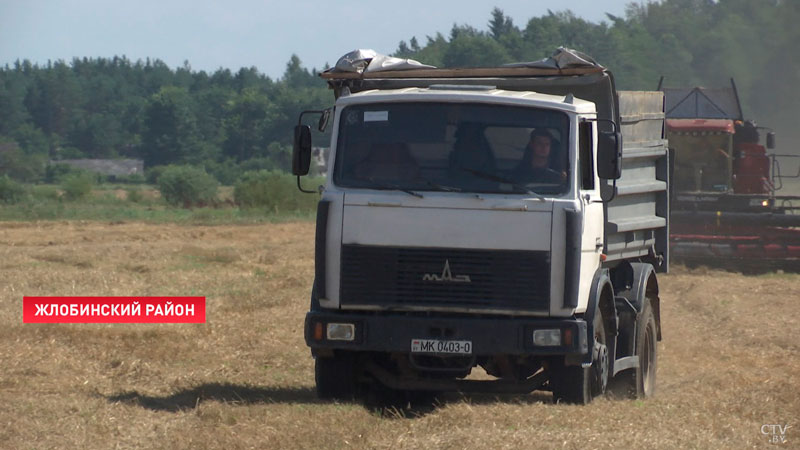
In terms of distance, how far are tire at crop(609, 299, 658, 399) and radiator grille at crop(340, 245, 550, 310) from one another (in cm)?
248

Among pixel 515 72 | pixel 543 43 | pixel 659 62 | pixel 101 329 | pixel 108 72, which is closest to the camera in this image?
pixel 515 72

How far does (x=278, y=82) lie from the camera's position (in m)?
169

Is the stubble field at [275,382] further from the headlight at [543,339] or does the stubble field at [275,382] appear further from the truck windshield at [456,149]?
the truck windshield at [456,149]

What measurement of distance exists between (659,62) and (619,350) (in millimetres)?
66916

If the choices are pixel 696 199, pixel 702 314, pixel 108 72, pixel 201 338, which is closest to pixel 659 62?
pixel 696 199

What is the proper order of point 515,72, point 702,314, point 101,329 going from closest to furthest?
point 515,72
point 101,329
point 702,314

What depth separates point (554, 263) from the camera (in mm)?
8906

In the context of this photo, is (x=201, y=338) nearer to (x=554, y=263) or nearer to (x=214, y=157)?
(x=554, y=263)

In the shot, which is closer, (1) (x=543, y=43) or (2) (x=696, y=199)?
(2) (x=696, y=199)

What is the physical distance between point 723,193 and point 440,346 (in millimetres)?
16709

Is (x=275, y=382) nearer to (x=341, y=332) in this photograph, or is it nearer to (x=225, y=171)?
(x=341, y=332)

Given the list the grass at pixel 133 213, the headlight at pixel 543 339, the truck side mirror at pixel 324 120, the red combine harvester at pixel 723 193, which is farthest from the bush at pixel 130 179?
the headlight at pixel 543 339

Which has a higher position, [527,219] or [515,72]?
[515,72]

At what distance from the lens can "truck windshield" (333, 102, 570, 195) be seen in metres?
9.16
